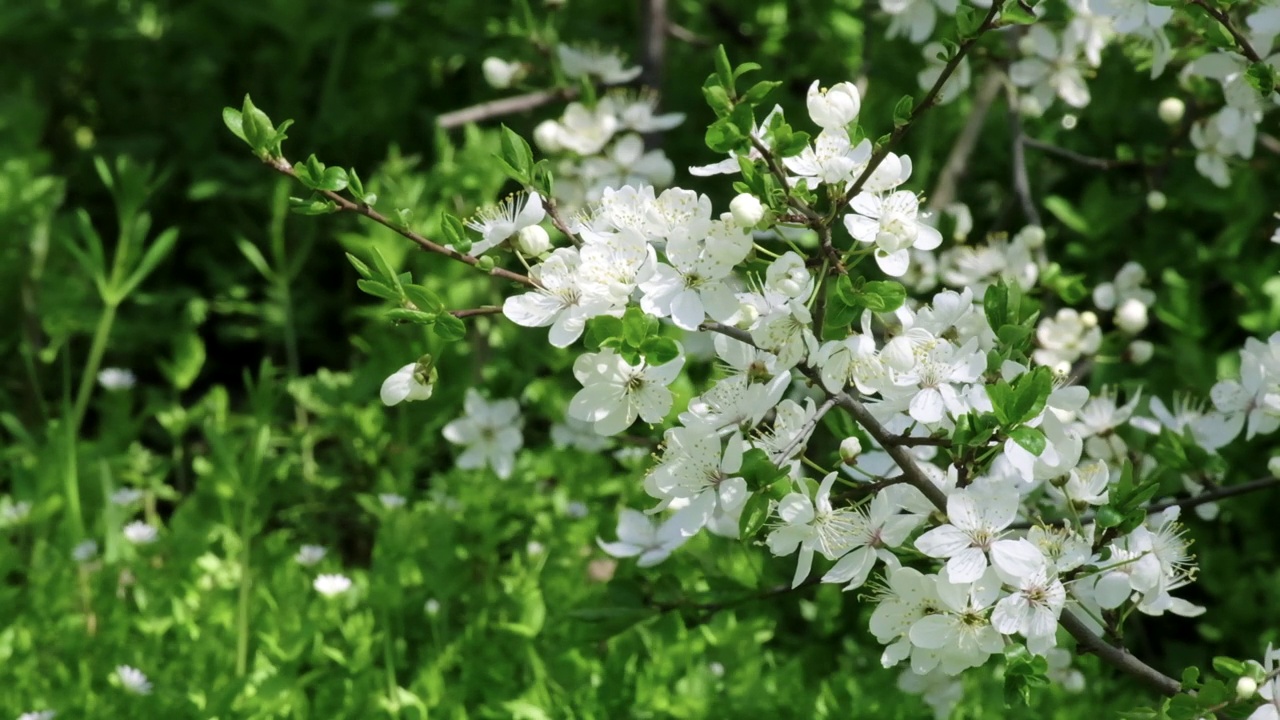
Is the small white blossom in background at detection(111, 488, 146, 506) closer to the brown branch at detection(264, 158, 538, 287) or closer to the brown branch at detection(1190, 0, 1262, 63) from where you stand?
the brown branch at detection(264, 158, 538, 287)

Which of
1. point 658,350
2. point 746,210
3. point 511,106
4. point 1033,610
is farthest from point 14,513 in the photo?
point 1033,610

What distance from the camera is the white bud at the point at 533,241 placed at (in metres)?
1.43

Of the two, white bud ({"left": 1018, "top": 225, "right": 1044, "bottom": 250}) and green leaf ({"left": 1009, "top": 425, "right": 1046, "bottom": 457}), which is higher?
green leaf ({"left": 1009, "top": 425, "right": 1046, "bottom": 457})

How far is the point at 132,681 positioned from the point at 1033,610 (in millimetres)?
1311

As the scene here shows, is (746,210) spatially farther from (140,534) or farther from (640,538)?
(140,534)

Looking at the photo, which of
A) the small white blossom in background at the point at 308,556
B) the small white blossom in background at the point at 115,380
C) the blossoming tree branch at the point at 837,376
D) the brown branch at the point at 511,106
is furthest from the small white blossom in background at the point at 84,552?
the blossoming tree branch at the point at 837,376

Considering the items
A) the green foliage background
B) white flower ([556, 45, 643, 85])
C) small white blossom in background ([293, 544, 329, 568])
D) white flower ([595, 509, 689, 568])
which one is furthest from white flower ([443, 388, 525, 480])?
white flower ([556, 45, 643, 85])

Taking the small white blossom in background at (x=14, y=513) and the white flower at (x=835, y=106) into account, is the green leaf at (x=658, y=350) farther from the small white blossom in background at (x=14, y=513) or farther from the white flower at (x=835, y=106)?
the small white blossom in background at (x=14, y=513)

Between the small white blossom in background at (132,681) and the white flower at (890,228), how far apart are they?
1271mm

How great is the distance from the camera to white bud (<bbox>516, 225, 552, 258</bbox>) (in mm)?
1434

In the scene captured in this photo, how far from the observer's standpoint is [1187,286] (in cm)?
262

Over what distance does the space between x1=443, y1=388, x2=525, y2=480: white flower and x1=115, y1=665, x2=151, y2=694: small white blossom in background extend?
643 mm

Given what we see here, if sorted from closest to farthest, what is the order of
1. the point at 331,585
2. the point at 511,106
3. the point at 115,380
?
the point at 331,585, the point at 511,106, the point at 115,380

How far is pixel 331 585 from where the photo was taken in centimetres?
222
